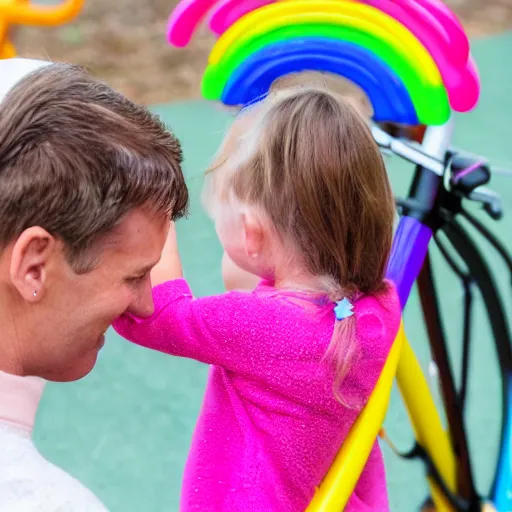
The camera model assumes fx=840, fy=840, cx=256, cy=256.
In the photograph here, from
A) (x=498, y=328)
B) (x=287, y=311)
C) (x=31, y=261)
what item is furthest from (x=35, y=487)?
(x=498, y=328)

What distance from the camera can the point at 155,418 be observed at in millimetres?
1950

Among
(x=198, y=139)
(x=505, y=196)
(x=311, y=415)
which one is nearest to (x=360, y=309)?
(x=311, y=415)

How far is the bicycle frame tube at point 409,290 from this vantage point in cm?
108

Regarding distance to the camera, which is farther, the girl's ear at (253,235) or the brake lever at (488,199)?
the brake lever at (488,199)

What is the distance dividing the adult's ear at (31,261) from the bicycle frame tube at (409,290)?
0.53 metres

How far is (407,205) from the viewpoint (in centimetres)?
114

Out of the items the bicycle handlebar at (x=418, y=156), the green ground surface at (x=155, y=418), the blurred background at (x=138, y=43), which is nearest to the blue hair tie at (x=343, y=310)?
the bicycle handlebar at (x=418, y=156)

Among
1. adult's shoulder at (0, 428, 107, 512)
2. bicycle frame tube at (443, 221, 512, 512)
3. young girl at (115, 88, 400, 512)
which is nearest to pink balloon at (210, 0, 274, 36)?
young girl at (115, 88, 400, 512)

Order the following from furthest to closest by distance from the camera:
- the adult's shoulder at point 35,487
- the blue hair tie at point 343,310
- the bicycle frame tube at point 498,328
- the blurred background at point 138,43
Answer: the blurred background at point 138,43 < the bicycle frame tube at point 498,328 < the blue hair tie at point 343,310 < the adult's shoulder at point 35,487

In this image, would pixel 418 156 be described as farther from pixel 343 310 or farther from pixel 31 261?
pixel 31 261

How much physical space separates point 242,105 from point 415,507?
1.02 m

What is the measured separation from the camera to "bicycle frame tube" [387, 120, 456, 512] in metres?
1.08

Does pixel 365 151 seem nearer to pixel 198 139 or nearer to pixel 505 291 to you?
pixel 505 291

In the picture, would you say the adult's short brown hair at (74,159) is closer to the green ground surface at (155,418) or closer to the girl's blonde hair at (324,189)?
the girl's blonde hair at (324,189)
